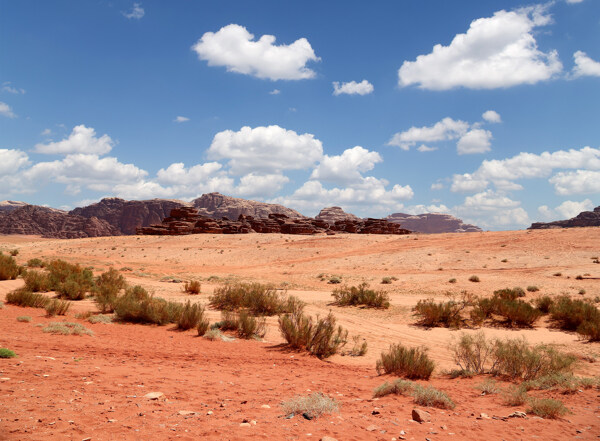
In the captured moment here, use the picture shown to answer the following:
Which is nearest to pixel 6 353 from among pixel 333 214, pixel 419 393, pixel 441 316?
pixel 419 393

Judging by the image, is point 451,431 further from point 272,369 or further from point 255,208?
point 255,208

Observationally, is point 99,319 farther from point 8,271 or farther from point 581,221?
point 581,221

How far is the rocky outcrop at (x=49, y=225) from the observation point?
122938 millimetres

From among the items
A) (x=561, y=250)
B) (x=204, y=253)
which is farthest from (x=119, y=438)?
(x=204, y=253)

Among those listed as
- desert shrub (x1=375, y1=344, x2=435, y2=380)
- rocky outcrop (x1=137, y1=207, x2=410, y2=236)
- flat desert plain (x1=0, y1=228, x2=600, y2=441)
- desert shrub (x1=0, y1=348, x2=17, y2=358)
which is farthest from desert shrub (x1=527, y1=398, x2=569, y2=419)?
rocky outcrop (x1=137, y1=207, x2=410, y2=236)

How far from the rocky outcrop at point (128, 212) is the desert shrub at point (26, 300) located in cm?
14872

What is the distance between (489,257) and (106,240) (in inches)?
2399

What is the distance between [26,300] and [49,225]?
139193mm

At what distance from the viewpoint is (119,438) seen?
389cm

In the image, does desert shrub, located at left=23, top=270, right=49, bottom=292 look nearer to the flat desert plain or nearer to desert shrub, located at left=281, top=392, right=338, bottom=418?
the flat desert plain

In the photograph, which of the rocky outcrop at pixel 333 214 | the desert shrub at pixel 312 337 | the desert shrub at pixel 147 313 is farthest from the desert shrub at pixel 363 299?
the rocky outcrop at pixel 333 214

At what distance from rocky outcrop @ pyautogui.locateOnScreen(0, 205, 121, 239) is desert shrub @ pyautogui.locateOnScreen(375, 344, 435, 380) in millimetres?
130631

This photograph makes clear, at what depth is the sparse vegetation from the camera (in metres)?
9.05

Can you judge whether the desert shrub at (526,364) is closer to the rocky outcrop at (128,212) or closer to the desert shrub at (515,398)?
the desert shrub at (515,398)
